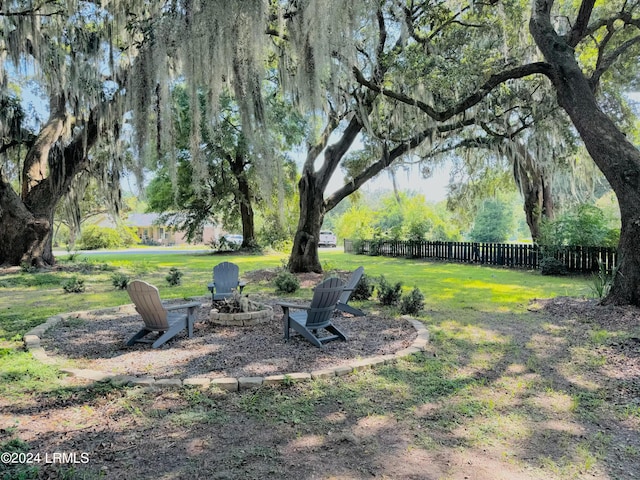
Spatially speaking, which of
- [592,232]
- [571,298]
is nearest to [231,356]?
[571,298]

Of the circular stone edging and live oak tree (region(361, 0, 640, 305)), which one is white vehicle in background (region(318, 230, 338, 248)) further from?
the circular stone edging

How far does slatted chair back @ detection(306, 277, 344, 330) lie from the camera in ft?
14.0

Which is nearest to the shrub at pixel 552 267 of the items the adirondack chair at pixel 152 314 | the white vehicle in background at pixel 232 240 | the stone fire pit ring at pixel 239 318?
the stone fire pit ring at pixel 239 318

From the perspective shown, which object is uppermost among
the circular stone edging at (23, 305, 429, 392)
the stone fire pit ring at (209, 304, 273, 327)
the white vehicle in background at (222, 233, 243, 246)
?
the white vehicle in background at (222, 233, 243, 246)

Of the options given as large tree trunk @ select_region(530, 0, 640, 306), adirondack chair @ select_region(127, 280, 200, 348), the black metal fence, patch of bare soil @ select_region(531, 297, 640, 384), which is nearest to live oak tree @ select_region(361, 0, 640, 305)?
large tree trunk @ select_region(530, 0, 640, 306)

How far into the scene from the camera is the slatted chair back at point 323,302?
4.26m

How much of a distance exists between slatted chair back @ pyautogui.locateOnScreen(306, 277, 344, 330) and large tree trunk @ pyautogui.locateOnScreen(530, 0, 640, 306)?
4.07 m

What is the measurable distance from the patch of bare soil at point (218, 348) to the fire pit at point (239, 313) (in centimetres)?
7

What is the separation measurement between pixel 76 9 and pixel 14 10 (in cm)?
105

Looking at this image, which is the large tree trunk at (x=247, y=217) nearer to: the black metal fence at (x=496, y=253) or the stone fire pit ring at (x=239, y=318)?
the black metal fence at (x=496, y=253)

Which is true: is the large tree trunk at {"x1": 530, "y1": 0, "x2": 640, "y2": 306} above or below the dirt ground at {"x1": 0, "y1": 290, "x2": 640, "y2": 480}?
above

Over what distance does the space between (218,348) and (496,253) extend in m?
12.0

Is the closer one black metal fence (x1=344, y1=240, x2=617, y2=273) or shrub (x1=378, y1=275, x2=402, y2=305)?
shrub (x1=378, y1=275, x2=402, y2=305)

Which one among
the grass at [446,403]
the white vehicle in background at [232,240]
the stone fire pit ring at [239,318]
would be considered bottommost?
the grass at [446,403]
